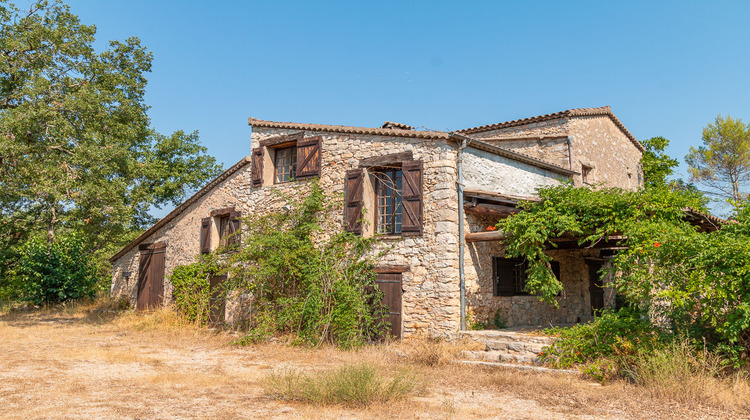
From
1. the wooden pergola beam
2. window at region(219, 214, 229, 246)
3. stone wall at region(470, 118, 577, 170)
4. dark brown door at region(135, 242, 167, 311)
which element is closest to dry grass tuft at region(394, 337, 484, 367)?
the wooden pergola beam

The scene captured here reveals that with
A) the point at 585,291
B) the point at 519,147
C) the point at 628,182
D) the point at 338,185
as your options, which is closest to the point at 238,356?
the point at 338,185

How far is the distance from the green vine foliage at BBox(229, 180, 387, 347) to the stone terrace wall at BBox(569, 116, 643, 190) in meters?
7.45

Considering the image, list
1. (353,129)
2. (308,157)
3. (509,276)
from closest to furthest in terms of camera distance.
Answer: (509,276) → (353,129) → (308,157)

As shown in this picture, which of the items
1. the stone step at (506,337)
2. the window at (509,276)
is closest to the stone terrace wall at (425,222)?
the stone step at (506,337)

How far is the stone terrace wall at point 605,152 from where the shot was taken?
50.7 ft

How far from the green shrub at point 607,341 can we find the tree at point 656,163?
12.5 meters

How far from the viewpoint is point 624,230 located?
A: 28.2 feet

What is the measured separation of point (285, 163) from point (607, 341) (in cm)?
916

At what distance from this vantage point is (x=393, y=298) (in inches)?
434

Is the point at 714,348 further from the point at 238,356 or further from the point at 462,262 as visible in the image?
the point at 238,356

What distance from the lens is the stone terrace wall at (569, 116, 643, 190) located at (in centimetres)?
Result: 1545

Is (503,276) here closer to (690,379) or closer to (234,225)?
(690,379)

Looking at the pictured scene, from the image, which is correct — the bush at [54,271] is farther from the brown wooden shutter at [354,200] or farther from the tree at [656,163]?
the tree at [656,163]

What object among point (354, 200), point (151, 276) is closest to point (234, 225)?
point (354, 200)
